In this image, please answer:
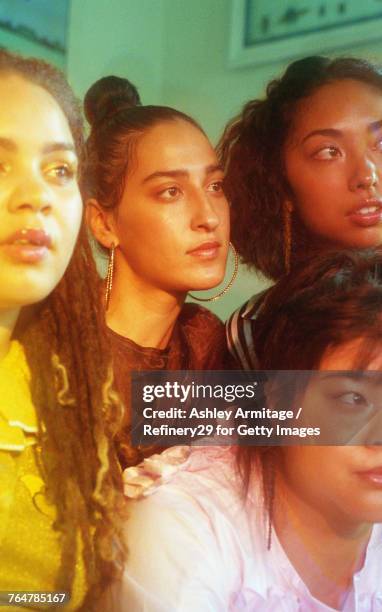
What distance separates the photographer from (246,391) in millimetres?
1123

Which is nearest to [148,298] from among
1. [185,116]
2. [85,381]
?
[85,381]

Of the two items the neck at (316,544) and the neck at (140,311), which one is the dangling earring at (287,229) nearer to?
the neck at (140,311)

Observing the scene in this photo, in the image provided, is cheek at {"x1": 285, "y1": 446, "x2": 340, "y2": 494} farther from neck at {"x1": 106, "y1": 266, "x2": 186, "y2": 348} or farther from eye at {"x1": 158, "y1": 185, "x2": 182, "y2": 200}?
eye at {"x1": 158, "y1": 185, "x2": 182, "y2": 200}

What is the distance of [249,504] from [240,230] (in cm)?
41

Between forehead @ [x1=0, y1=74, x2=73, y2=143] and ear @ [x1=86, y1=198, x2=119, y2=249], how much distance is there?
10cm

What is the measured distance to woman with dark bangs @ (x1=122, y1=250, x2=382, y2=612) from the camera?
1.10m

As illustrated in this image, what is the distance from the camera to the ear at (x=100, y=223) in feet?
3.60

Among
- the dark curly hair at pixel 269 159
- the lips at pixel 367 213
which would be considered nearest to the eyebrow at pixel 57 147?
the dark curly hair at pixel 269 159

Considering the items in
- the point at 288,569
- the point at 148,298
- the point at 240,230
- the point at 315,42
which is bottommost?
the point at 288,569

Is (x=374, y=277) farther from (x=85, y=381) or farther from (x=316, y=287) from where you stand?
(x=85, y=381)

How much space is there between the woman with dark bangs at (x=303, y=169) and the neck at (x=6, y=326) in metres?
0.32

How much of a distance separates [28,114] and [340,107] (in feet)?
1.50

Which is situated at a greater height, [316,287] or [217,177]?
[217,177]

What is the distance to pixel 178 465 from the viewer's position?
1.12 m
